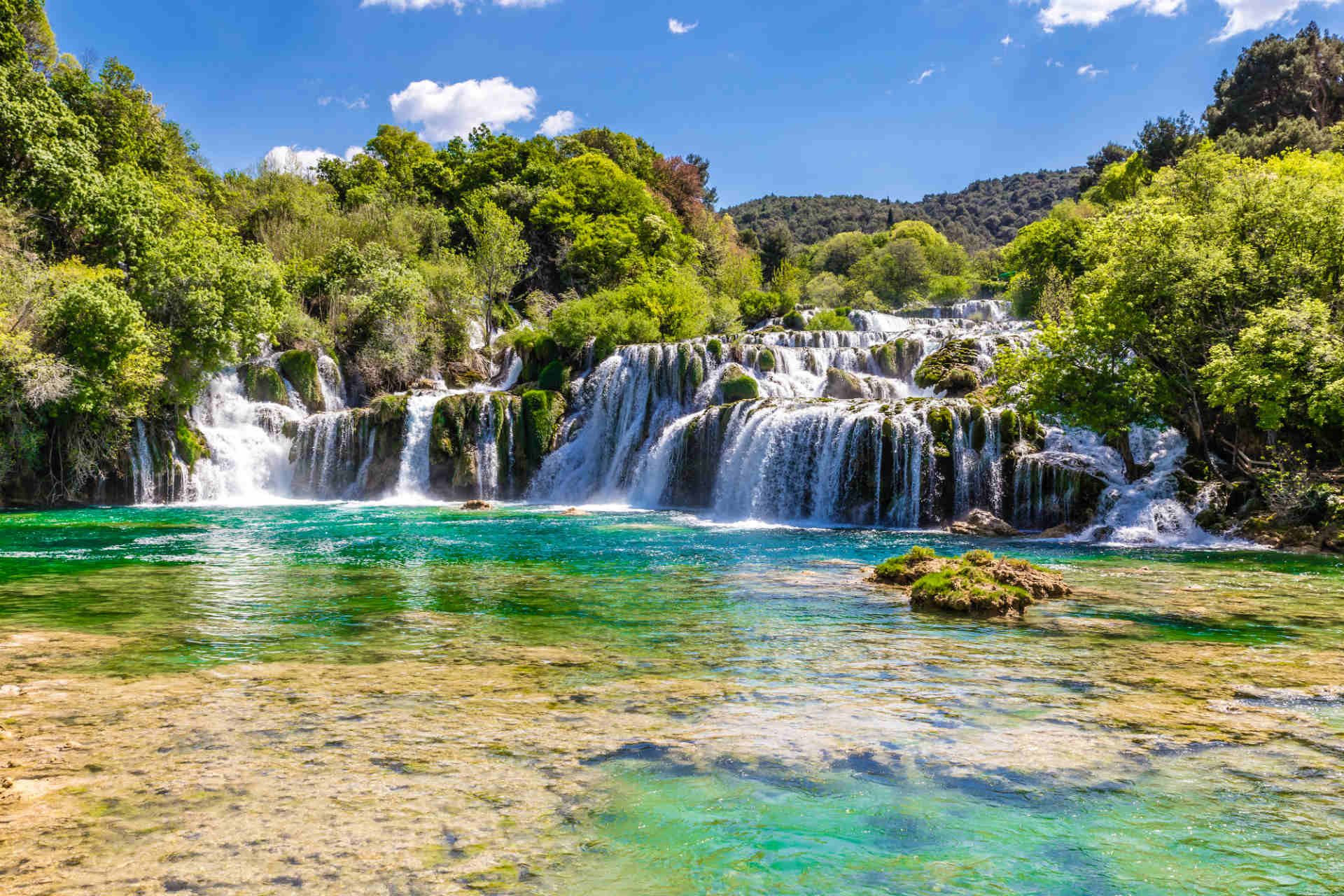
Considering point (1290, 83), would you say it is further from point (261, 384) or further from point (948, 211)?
point (948, 211)

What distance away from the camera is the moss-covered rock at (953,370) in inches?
1078

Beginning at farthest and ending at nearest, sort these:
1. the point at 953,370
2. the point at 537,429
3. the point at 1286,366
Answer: the point at 537,429
the point at 953,370
the point at 1286,366

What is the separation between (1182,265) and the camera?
58.3 ft

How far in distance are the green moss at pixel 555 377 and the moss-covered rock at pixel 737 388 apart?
293 inches

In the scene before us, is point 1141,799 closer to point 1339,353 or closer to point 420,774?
point 420,774

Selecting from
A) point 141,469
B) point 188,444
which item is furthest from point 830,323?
point 141,469

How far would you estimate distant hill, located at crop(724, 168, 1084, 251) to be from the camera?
400 ft

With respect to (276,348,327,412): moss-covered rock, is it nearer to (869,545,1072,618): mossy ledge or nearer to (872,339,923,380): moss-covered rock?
(872,339,923,380): moss-covered rock

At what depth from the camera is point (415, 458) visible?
31156mm

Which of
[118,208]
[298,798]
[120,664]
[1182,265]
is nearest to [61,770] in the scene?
[298,798]

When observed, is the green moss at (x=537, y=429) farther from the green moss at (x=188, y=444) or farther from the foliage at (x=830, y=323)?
the foliage at (x=830, y=323)

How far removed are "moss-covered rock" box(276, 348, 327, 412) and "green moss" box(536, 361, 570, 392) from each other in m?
9.71

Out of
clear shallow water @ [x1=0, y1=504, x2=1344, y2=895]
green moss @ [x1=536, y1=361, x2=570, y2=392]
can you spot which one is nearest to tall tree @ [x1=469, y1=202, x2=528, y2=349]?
green moss @ [x1=536, y1=361, x2=570, y2=392]

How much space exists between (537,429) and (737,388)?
27.0 feet
